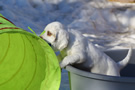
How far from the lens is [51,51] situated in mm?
1454

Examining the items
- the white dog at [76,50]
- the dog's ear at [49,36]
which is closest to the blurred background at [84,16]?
the white dog at [76,50]

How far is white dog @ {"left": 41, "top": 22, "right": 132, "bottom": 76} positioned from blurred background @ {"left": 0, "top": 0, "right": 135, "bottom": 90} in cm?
164

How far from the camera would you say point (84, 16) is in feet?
13.4

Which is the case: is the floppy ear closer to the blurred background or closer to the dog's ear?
the dog's ear

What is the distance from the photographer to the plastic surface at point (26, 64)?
150 cm

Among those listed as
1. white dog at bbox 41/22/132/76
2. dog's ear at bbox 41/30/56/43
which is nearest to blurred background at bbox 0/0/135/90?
white dog at bbox 41/22/132/76

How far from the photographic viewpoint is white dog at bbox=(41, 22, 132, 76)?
1482mm

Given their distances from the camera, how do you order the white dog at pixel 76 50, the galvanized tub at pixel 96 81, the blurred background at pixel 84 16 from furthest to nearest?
the blurred background at pixel 84 16 → the white dog at pixel 76 50 → the galvanized tub at pixel 96 81

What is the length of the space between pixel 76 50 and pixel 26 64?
1.24 ft

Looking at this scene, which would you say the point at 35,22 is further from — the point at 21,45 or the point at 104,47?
the point at 21,45

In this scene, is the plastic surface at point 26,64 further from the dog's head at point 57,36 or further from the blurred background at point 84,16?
the blurred background at point 84,16

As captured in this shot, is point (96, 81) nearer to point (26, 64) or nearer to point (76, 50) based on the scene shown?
point (76, 50)

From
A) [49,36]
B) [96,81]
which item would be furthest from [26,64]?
[96,81]

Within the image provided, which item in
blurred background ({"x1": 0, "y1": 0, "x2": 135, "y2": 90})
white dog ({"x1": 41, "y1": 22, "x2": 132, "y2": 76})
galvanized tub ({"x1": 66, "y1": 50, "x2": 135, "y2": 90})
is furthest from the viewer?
blurred background ({"x1": 0, "y1": 0, "x2": 135, "y2": 90})
